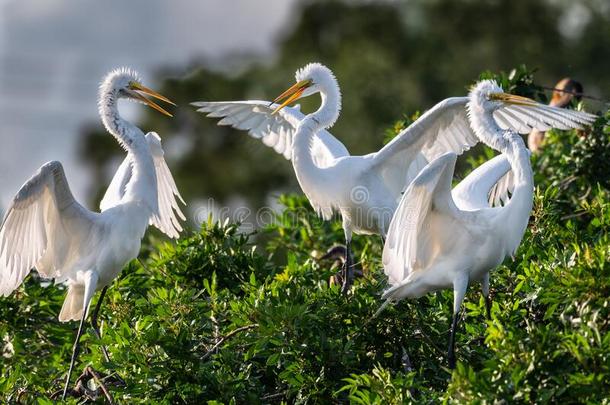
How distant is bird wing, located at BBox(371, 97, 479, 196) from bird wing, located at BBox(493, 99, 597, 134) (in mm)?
224

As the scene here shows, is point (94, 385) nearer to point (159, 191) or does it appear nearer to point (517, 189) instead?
point (159, 191)

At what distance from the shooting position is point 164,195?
6320 mm

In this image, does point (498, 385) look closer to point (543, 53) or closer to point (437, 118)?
point (437, 118)

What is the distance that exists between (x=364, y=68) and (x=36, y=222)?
13916mm

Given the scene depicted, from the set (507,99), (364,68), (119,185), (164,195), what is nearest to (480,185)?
(507,99)

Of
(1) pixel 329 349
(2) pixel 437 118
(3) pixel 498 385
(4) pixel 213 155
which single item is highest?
(4) pixel 213 155

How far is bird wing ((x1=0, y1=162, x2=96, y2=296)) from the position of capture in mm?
5133

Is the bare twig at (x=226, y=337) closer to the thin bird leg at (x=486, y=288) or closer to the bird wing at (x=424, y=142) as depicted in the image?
the thin bird leg at (x=486, y=288)

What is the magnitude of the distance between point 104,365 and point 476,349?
Answer: 5.19ft

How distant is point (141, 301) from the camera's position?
514cm

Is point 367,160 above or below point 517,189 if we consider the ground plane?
above

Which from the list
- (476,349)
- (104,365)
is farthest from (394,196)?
(104,365)

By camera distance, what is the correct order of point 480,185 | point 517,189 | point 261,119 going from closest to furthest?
point 517,189 < point 480,185 < point 261,119

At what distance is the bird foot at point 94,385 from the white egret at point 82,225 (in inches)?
4.6
